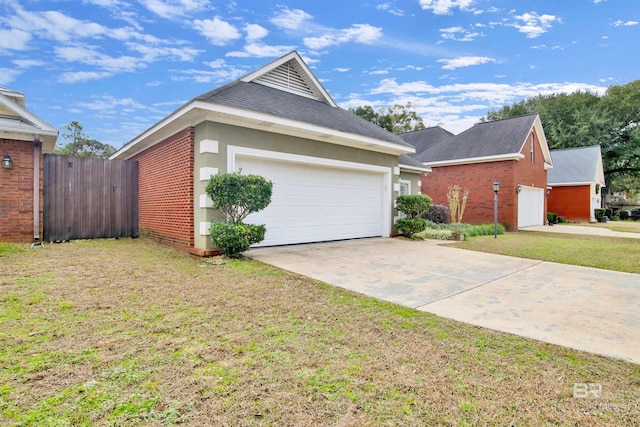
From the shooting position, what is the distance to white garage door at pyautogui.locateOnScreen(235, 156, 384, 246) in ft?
27.2

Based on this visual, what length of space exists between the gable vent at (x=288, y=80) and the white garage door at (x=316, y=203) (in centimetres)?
312

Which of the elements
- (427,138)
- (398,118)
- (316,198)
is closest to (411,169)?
(316,198)

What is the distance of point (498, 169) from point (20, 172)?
19.0 metres

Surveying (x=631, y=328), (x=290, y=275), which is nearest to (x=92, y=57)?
(x=290, y=275)

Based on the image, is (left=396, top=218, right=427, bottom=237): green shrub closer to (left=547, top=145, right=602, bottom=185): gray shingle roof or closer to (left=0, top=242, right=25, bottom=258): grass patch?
(left=0, top=242, right=25, bottom=258): grass patch

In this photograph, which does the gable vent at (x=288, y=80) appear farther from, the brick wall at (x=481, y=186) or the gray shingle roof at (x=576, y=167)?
the gray shingle roof at (x=576, y=167)

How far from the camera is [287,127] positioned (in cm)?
787

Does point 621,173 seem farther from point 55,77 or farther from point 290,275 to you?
point 55,77

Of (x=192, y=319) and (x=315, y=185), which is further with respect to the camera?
(x=315, y=185)

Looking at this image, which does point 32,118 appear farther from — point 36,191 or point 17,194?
point 17,194

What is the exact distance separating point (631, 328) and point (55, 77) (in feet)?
74.7

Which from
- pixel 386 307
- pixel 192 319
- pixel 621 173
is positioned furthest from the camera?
pixel 621 173

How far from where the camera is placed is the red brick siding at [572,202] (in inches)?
930

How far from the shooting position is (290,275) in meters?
5.43
